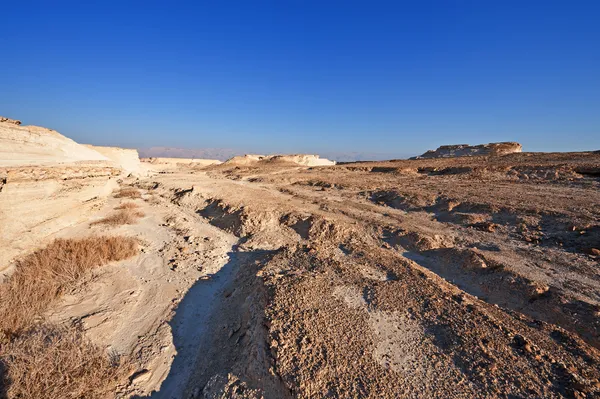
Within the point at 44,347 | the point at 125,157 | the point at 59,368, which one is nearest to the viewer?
the point at 59,368

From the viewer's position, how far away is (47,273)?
17.8ft

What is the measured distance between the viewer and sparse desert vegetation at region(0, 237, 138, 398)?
2945 mm

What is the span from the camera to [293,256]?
6.05m

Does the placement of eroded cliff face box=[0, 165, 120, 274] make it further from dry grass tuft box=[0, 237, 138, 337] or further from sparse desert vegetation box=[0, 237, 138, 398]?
sparse desert vegetation box=[0, 237, 138, 398]

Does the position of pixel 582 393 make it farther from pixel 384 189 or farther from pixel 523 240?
pixel 384 189

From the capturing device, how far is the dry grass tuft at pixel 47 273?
4117mm

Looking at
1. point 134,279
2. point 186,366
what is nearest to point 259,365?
point 186,366

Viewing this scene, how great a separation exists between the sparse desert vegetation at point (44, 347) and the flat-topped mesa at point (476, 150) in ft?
99.8

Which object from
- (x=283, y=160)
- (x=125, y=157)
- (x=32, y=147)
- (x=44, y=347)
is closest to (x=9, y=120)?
(x=32, y=147)

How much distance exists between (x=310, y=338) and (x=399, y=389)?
43.0 inches

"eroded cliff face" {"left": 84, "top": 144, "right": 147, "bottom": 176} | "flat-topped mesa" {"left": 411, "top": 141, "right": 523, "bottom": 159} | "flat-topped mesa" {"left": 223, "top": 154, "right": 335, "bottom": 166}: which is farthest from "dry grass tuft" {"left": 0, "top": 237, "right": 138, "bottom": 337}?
"flat-topped mesa" {"left": 223, "top": 154, "right": 335, "bottom": 166}

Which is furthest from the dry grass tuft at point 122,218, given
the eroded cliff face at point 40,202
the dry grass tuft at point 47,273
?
the dry grass tuft at point 47,273

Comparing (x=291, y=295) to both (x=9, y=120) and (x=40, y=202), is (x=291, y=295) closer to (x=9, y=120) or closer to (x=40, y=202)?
(x=40, y=202)

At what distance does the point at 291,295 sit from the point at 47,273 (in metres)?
4.99
